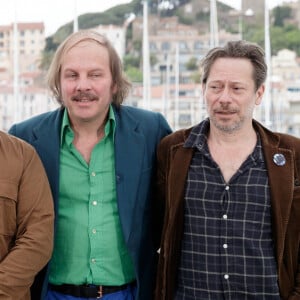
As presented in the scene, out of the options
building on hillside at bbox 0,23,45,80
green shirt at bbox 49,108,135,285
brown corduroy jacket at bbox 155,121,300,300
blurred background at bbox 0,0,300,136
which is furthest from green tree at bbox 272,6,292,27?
green shirt at bbox 49,108,135,285

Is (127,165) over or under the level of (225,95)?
under

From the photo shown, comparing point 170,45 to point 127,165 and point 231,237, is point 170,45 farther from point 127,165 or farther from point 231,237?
point 231,237

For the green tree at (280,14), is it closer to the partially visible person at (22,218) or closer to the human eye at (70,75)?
the human eye at (70,75)

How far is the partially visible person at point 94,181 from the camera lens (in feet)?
7.06

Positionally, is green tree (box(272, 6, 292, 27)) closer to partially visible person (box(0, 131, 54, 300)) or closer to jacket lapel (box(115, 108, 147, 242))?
jacket lapel (box(115, 108, 147, 242))

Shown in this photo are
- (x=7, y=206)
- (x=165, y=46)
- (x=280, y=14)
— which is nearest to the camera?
(x=7, y=206)

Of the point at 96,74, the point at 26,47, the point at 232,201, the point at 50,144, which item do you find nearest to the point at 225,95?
the point at 232,201

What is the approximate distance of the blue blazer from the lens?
2.18 meters

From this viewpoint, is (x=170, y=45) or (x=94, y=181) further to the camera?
(x=170, y=45)

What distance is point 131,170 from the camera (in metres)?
2.23

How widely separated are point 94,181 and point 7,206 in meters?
0.37

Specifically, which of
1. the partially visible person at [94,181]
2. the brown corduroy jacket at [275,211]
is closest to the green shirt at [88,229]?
the partially visible person at [94,181]

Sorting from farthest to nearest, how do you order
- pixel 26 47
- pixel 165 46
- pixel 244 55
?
pixel 165 46 → pixel 26 47 → pixel 244 55

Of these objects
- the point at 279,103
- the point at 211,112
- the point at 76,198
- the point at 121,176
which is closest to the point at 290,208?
the point at 211,112
